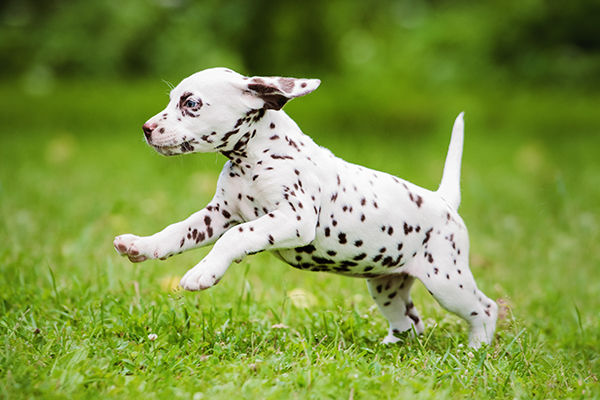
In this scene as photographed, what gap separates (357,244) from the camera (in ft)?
9.33

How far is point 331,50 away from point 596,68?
5.62 m

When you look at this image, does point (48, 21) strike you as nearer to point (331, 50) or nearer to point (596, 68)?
point (331, 50)

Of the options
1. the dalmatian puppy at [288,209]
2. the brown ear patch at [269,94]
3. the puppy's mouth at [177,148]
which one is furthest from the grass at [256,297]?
the brown ear patch at [269,94]

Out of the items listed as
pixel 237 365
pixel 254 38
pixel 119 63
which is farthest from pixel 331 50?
pixel 237 365

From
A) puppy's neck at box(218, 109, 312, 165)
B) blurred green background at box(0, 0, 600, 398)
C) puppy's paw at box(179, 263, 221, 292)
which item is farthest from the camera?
blurred green background at box(0, 0, 600, 398)

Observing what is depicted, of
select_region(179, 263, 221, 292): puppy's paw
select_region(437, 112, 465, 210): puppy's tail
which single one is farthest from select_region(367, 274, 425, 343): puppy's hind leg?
select_region(179, 263, 221, 292): puppy's paw

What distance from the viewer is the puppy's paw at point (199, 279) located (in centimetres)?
242

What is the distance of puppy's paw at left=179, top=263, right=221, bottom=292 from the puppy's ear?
2.53ft

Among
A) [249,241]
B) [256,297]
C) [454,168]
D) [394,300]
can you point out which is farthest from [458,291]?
[256,297]

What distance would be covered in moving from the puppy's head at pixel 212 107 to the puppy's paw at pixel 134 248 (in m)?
0.40

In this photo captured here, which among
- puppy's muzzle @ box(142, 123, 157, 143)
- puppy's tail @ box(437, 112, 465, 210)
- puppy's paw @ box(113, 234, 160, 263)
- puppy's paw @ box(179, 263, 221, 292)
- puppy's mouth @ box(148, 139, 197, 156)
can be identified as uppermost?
puppy's muzzle @ box(142, 123, 157, 143)

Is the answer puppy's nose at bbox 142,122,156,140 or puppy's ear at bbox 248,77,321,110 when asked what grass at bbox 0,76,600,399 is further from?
puppy's ear at bbox 248,77,321,110

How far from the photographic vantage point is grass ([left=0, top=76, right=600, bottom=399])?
259cm

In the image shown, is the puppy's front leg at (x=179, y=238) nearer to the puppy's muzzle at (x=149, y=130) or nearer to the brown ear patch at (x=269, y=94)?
the puppy's muzzle at (x=149, y=130)
